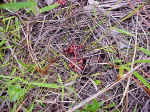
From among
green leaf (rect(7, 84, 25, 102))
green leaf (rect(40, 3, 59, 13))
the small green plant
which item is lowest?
the small green plant

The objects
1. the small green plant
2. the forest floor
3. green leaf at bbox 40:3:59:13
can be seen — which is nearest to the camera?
the small green plant

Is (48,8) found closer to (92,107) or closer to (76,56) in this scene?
(76,56)

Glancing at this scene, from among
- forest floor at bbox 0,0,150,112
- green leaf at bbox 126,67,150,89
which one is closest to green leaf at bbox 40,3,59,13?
forest floor at bbox 0,0,150,112

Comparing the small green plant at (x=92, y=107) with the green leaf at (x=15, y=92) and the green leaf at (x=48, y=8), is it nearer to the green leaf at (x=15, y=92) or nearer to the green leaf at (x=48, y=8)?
the green leaf at (x=15, y=92)

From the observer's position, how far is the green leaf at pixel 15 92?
1.36 m

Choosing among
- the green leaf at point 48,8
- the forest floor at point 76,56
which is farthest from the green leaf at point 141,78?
the green leaf at point 48,8

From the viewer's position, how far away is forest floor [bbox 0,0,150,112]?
4.81ft

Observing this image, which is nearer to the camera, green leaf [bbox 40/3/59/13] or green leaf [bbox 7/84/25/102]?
green leaf [bbox 7/84/25/102]

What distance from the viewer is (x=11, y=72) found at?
1.55 m

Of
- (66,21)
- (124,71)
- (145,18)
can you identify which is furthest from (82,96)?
(145,18)

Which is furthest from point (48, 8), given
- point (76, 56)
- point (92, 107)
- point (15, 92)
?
point (92, 107)

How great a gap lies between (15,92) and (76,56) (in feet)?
2.02

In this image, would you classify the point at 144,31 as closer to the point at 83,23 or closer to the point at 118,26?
the point at 118,26

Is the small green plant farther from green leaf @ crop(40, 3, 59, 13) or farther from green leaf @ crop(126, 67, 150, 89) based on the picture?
green leaf @ crop(40, 3, 59, 13)
